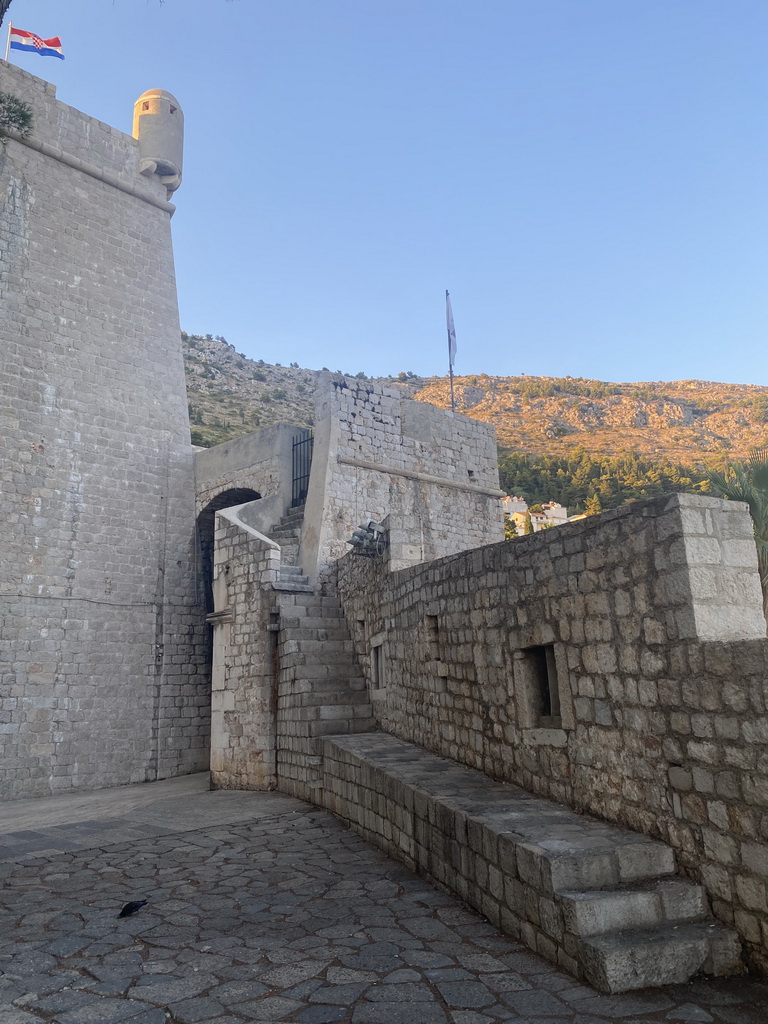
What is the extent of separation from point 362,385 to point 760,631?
961 centimetres

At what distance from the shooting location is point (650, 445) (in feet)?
159

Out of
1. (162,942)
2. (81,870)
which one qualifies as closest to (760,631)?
(162,942)

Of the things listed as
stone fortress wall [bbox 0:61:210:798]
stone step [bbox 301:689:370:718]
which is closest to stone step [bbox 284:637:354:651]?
stone step [bbox 301:689:370:718]

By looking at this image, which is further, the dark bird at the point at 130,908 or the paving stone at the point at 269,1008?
the dark bird at the point at 130,908

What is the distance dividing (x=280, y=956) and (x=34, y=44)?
18214 millimetres

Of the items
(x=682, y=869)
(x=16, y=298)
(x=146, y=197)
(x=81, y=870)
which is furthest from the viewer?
(x=146, y=197)

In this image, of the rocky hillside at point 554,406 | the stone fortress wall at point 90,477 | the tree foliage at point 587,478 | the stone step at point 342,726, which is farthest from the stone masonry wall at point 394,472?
the rocky hillside at point 554,406

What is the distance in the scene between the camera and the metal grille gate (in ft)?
43.9

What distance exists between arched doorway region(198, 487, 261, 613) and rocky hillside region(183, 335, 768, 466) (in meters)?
17.4

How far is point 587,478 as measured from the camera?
39.0m

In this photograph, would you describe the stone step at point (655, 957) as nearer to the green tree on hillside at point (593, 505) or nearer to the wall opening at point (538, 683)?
the wall opening at point (538, 683)

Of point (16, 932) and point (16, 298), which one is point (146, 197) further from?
point (16, 932)

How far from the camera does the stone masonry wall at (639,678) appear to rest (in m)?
3.38

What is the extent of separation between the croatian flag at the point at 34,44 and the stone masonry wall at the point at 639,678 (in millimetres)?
15759
